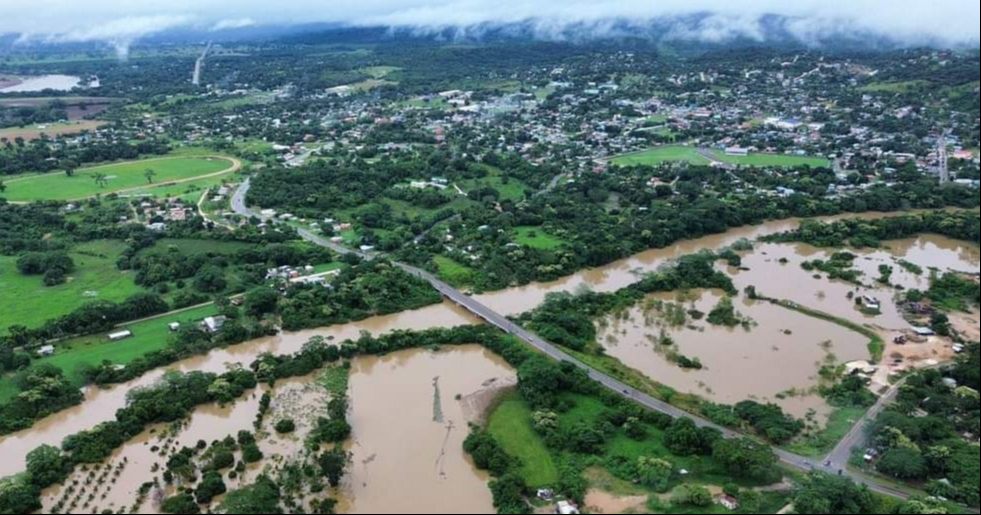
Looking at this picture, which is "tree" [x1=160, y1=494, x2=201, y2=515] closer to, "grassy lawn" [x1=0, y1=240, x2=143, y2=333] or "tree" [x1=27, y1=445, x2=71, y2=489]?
"tree" [x1=27, y1=445, x2=71, y2=489]

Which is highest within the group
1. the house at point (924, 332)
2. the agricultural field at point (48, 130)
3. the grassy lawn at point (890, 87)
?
the grassy lawn at point (890, 87)

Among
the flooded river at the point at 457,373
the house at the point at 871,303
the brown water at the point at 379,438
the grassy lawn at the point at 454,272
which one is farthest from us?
the grassy lawn at the point at 454,272

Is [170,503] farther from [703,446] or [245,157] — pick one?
[245,157]

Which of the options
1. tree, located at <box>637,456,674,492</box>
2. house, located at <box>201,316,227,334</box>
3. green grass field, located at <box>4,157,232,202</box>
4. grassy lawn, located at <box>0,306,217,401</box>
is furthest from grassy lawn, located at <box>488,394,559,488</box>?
green grass field, located at <box>4,157,232,202</box>

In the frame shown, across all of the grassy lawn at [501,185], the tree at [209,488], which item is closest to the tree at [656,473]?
the tree at [209,488]

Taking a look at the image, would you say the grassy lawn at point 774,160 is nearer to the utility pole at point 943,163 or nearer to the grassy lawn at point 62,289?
the utility pole at point 943,163

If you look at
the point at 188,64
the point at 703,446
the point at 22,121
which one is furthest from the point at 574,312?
the point at 188,64

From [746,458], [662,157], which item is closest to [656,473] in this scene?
[746,458]
